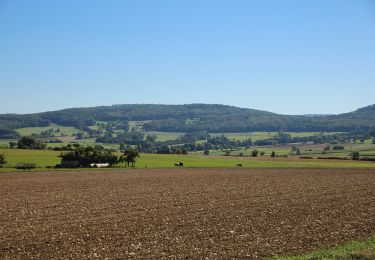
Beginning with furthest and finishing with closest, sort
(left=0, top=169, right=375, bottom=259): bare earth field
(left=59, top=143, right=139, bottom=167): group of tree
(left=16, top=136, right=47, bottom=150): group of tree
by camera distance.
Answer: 1. (left=16, top=136, right=47, bottom=150): group of tree
2. (left=59, top=143, right=139, bottom=167): group of tree
3. (left=0, top=169, right=375, bottom=259): bare earth field

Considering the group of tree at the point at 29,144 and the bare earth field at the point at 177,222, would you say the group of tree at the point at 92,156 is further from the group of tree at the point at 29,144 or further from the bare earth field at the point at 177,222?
the group of tree at the point at 29,144

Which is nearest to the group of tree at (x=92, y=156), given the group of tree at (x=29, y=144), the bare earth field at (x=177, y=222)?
the bare earth field at (x=177, y=222)

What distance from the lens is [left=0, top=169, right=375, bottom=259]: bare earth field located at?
2044cm

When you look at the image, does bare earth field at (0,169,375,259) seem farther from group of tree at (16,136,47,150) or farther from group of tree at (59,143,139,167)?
group of tree at (16,136,47,150)

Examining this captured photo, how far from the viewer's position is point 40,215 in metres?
28.8

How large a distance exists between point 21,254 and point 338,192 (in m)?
32.5

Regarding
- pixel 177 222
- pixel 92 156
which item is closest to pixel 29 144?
pixel 92 156

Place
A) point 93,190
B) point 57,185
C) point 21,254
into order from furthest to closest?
point 57,185, point 93,190, point 21,254

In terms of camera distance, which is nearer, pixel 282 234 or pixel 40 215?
pixel 282 234

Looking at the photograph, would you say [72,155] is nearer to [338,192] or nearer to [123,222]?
[338,192]

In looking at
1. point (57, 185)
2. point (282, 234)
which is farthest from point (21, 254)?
point (57, 185)

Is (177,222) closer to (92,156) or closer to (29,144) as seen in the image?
(92,156)

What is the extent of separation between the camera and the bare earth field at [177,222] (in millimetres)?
20438

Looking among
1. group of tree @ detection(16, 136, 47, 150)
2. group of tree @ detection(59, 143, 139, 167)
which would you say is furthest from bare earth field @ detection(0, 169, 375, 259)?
group of tree @ detection(16, 136, 47, 150)
